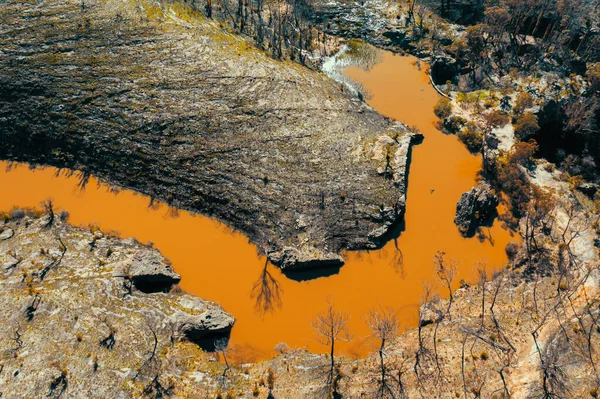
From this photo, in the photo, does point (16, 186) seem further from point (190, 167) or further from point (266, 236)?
point (266, 236)

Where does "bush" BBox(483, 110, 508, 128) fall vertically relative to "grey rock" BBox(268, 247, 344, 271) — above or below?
above

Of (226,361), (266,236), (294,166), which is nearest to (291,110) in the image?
(294,166)

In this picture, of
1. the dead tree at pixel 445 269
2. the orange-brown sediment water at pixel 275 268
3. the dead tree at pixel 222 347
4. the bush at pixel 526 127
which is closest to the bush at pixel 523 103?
the bush at pixel 526 127

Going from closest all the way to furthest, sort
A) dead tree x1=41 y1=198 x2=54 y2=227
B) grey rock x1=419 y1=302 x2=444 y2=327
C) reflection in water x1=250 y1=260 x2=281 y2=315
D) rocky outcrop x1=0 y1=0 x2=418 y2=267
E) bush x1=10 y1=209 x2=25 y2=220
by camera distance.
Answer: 1. grey rock x1=419 y1=302 x2=444 y2=327
2. reflection in water x1=250 y1=260 x2=281 y2=315
3. dead tree x1=41 y1=198 x2=54 y2=227
4. bush x1=10 y1=209 x2=25 y2=220
5. rocky outcrop x1=0 y1=0 x2=418 y2=267

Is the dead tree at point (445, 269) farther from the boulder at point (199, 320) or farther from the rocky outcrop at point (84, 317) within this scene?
the rocky outcrop at point (84, 317)

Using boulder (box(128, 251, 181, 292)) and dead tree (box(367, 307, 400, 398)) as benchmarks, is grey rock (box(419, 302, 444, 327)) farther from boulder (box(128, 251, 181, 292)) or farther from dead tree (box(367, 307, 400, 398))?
boulder (box(128, 251, 181, 292))

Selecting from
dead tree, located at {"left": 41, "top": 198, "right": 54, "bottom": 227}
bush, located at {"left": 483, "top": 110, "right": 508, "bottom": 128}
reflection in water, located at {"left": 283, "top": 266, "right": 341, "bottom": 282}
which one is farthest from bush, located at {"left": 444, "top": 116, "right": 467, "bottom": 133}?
dead tree, located at {"left": 41, "top": 198, "right": 54, "bottom": 227}
